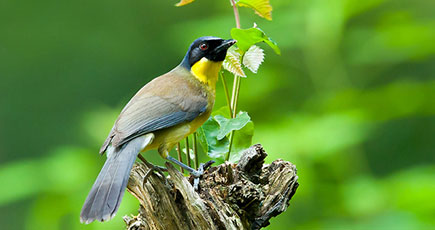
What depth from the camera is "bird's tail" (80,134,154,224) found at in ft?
8.98

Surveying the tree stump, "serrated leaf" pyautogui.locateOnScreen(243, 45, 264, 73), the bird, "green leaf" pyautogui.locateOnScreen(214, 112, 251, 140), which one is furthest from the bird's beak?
the tree stump

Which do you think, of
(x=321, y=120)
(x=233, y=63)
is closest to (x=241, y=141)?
(x=233, y=63)

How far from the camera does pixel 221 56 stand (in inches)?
135

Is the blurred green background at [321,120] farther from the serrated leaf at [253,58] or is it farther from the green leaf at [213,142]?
the serrated leaf at [253,58]


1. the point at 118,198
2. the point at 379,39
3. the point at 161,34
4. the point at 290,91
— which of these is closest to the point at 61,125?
the point at 161,34

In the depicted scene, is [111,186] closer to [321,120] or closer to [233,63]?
[233,63]

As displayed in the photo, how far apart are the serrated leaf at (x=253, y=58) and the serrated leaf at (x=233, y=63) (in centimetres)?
4

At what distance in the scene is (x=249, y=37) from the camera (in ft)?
9.95

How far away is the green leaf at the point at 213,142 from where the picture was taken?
10.5 ft

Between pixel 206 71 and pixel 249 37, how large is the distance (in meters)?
0.58

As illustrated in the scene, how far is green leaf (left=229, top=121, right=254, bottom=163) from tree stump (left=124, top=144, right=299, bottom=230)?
7.1 inches

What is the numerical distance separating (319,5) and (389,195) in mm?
1369

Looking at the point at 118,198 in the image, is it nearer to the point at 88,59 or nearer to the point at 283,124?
the point at 283,124

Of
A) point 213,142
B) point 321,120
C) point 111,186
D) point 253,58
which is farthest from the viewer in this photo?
point 321,120
